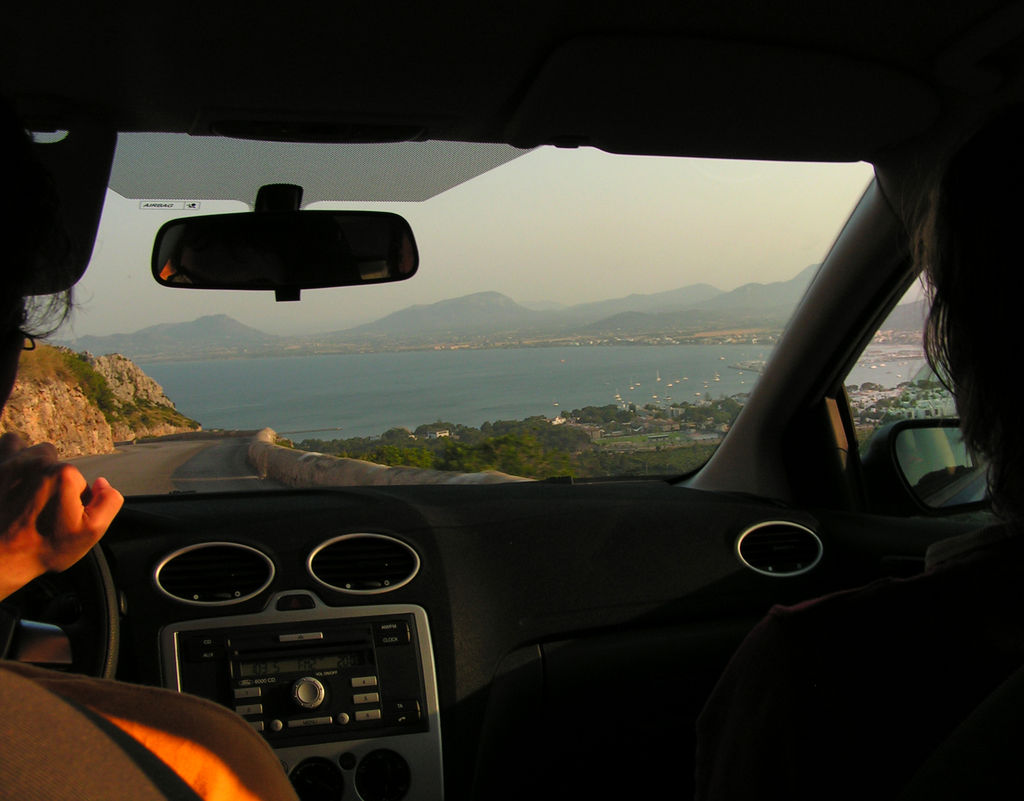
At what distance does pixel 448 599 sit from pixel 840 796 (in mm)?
2145

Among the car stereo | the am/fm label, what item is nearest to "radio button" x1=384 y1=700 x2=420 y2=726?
the car stereo

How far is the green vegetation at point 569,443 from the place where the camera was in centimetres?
372

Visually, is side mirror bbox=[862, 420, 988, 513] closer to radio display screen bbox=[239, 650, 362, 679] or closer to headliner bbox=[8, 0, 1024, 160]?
headliner bbox=[8, 0, 1024, 160]

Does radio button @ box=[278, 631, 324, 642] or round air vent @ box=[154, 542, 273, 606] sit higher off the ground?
round air vent @ box=[154, 542, 273, 606]

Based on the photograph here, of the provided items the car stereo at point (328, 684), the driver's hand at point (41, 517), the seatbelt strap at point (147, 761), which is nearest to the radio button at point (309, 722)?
the car stereo at point (328, 684)

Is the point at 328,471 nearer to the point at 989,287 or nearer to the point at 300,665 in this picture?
the point at 300,665

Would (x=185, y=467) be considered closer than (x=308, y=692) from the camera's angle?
No

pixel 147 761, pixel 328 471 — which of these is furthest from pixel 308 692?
pixel 147 761

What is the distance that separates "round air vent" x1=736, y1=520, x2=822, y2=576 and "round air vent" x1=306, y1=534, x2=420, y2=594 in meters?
1.46

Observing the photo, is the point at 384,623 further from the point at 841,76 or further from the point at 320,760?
the point at 841,76

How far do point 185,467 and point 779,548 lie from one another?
2.53 m

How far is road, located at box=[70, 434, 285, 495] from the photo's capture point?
3.39m

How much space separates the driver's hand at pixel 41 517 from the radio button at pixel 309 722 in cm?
158

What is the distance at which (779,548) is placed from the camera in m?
4.02
